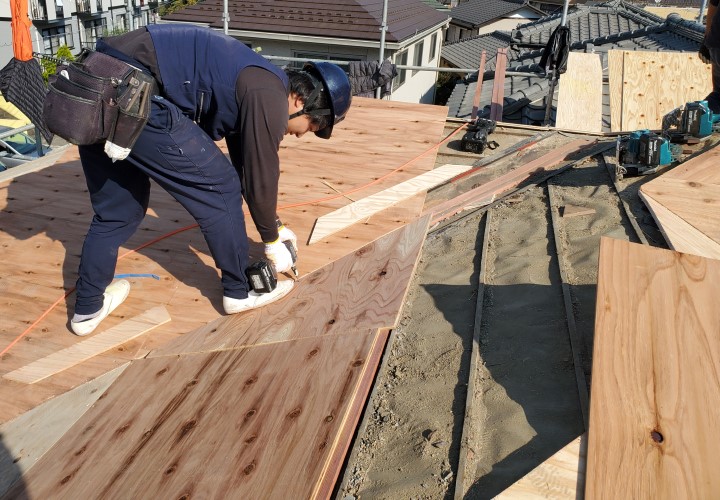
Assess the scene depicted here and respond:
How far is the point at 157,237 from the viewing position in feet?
12.2

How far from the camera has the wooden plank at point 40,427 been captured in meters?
2.31

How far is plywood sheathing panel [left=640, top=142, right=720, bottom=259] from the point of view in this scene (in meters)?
3.18

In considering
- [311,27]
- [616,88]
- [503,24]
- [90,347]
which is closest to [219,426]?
[90,347]

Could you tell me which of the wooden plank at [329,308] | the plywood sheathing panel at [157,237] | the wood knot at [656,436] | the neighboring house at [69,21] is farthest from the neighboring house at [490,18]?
the wood knot at [656,436]

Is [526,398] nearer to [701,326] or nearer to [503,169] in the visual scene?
[701,326]

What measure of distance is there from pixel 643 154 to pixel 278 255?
253 cm

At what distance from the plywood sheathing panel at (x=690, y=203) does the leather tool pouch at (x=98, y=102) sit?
259 centimetres

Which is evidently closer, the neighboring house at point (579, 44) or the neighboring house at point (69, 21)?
the neighboring house at point (579, 44)

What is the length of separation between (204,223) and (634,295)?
68.8 inches

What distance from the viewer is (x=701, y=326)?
2191mm

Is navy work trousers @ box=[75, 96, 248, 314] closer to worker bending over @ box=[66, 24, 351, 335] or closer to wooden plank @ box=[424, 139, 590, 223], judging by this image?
worker bending over @ box=[66, 24, 351, 335]

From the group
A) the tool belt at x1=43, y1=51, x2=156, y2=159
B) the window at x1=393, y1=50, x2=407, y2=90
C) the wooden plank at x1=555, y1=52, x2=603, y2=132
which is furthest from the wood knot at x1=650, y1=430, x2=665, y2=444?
the window at x1=393, y1=50, x2=407, y2=90

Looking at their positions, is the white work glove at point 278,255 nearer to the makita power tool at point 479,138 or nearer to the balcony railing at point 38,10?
the makita power tool at point 479,138

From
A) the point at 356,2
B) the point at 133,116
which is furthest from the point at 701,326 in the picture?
the point at 356,2
